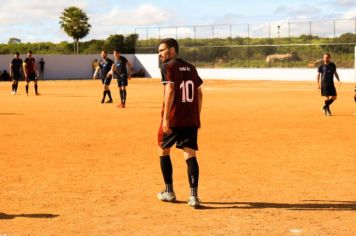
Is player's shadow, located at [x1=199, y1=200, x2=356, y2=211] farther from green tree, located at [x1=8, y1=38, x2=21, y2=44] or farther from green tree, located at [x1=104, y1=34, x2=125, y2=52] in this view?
green tree, located at [x1=8, y1=38, x2=21, y2=44]

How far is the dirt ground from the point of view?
7.10 metres

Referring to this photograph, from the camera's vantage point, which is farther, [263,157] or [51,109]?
[51,109]

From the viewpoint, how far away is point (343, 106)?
24688mm

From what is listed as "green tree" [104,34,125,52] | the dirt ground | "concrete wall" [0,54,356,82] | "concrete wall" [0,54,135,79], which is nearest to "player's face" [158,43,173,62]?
the dirt ground

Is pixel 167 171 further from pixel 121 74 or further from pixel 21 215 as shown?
pixel 121 74

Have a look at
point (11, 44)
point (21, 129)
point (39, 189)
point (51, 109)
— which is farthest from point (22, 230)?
point (11, 44)

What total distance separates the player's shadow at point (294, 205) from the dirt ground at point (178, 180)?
0.04ft

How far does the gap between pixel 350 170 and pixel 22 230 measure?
5.33m

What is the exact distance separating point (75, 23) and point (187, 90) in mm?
80959

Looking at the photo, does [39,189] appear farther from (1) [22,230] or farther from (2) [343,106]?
(2) [343,106]

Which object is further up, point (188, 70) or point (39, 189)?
point (188, 70)

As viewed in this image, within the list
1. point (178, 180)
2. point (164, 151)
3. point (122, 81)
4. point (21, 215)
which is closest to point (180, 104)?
point (164, 151)

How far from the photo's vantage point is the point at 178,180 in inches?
378

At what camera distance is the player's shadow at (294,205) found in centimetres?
779
